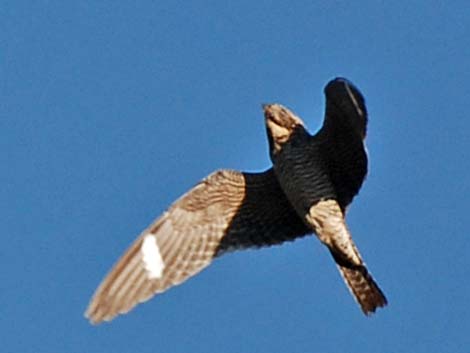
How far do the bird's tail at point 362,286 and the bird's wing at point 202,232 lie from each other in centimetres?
78

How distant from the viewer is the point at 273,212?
1656 cm

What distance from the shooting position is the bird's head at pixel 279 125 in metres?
16.4

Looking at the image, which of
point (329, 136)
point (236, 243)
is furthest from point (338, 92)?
point (236, 243)

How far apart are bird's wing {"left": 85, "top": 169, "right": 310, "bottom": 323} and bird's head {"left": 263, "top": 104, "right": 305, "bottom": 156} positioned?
1.03 feet

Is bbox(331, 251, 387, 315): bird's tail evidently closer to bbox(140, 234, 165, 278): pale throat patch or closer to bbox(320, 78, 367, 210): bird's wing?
bbox(320, 78, 367, 210): bird's wing

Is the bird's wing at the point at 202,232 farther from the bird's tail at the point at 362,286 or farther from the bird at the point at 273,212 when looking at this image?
the bird's tail at the point at 362,286

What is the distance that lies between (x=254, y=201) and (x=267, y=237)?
1.17ft

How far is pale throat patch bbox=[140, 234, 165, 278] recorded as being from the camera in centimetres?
1598

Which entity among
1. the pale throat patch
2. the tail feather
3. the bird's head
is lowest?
the tail feather

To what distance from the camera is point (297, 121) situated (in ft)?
54.2

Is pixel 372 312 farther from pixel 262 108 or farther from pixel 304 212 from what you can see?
pixel 262 108

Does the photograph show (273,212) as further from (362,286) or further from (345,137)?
(362,286)

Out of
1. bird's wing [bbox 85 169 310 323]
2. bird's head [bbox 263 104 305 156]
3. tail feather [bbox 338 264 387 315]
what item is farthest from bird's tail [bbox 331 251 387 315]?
bird's head [bbox 263 104 305 156]

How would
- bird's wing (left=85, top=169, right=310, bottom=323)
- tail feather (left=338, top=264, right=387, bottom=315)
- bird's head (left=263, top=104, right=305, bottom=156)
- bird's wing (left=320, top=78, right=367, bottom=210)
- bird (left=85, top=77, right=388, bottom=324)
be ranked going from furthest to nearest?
1. bird's head (left=263, top=104, right=305, bottom=156)
2. bird's wing (left=85, top=169, right=310, bottom=323)
3. bird (left=85, top=77, right=388, bottom=324)
4. tail feather (left=338, top=264, right=387, bottom=315)
5. bird's wing (left=320, top=78, right=367, bottom=210)
